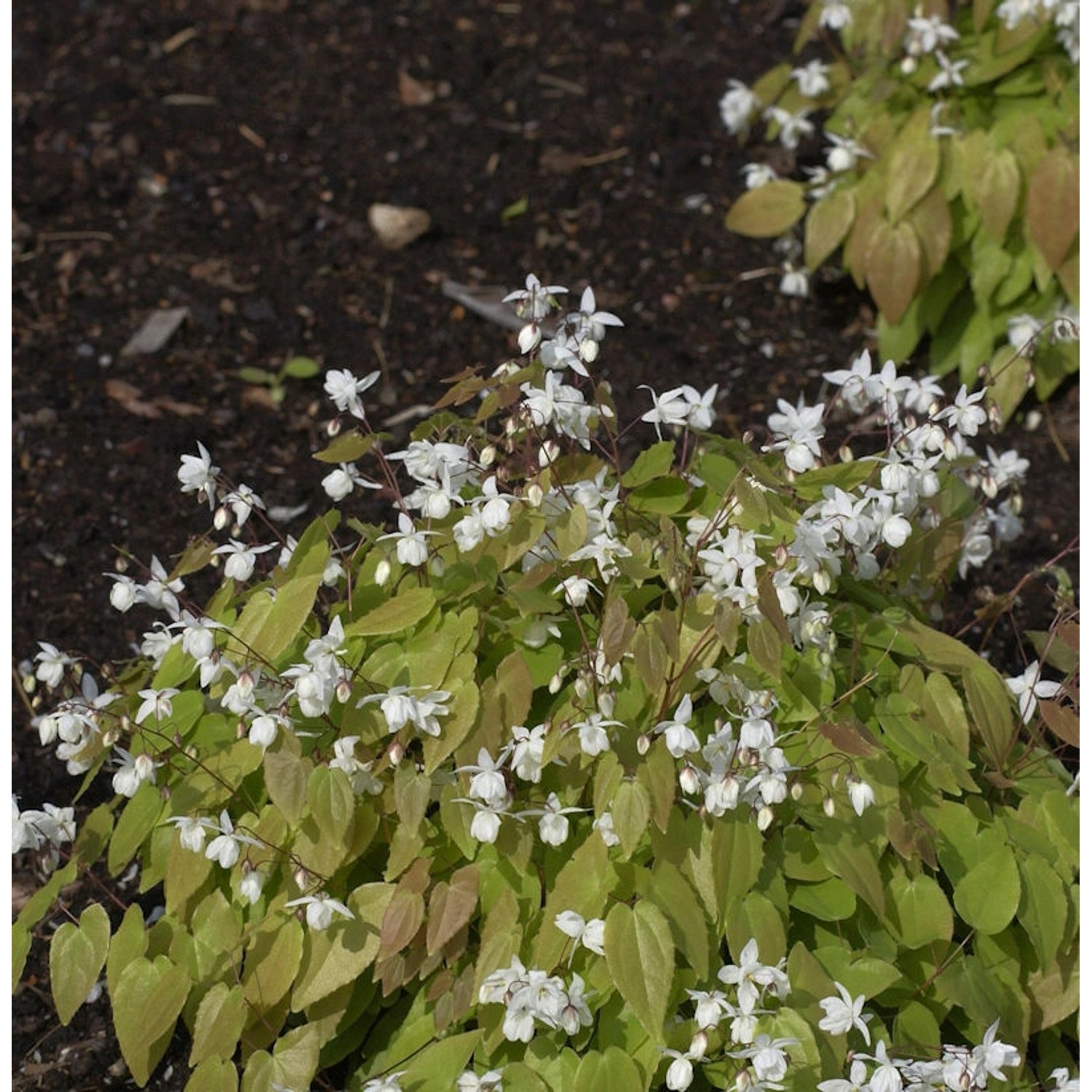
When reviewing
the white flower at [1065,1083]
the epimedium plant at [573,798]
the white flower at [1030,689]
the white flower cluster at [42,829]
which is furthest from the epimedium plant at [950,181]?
the white flower cluster at [42,829]

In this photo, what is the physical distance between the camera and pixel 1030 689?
245cm

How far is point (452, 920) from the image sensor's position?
2.13 m

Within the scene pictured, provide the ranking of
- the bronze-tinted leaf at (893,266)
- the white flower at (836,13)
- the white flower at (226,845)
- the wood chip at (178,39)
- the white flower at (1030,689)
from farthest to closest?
1. the wood chip at (178,39)
2. the white flower at (836,13)
3. the bronze-tinted leaf at (893,266)
4. the white flower at (1030,689)
5. the white flower at (226,845)

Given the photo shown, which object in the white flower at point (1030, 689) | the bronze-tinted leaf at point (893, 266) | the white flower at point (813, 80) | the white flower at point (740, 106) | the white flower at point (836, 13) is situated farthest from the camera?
the white flower at point (740, 106)

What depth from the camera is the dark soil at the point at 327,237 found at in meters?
3.84

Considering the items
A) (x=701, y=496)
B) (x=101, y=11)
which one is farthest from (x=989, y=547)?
(x=101, y=11)

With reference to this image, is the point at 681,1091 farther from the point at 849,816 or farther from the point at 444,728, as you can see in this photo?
the point at 444,728

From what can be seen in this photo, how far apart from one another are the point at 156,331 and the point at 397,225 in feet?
2.67

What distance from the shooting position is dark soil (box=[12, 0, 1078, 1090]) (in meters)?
3.84

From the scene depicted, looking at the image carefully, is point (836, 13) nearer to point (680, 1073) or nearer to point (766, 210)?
point (766, 210)

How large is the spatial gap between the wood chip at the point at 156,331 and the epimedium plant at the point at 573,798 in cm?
194

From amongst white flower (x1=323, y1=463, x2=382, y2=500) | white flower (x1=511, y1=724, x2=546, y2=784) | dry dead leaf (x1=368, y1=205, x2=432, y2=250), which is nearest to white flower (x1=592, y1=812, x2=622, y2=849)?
white flower (x1=511, y1=724, x2=546, y2=784)

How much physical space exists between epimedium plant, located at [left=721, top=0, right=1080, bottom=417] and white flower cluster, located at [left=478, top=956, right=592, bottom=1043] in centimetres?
230

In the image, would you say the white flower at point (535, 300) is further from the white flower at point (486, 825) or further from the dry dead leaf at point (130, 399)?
the dry dead leaf at point (130, 399)
